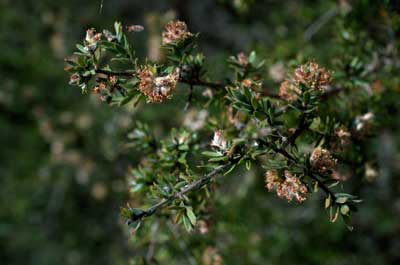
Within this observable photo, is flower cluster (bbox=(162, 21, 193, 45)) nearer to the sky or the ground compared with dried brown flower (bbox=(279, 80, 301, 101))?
nearer to the sky

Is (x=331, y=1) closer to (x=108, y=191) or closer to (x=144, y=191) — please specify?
(x=144, y=191)

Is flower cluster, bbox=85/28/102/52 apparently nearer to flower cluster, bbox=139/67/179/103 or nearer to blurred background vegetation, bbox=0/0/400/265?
flower cluster, bbox=139/67/179/103

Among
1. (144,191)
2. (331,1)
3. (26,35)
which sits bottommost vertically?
(26,35)

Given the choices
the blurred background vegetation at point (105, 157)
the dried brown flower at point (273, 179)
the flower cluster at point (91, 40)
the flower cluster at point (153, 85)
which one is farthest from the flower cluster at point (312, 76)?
the blurred background vegetation at point (105, 157)

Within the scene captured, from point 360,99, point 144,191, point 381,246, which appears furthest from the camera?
point 381,246

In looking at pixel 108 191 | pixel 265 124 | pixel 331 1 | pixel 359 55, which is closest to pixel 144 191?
pixel 265 124

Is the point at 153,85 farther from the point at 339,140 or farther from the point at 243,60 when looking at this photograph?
the point at 339,140

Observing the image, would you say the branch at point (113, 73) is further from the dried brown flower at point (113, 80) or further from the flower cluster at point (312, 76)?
the flower cluster at point (312, 76)

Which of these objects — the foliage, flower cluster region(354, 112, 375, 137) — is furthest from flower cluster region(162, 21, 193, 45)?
flower cluster region(354, 112, 375, 137)
